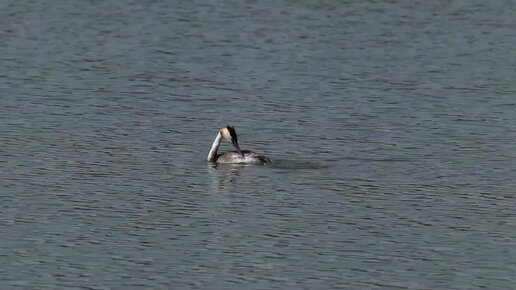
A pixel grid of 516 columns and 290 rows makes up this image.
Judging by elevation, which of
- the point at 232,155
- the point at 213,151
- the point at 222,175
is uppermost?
the point at 213,151

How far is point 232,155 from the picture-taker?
31578 millimetres

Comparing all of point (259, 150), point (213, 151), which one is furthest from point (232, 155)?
point (259, 150)

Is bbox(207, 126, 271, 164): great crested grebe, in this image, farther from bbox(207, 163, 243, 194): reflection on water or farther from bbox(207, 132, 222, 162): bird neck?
bbox(207, 163, 243, 194): reflection on water

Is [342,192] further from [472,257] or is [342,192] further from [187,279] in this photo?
[187,279]

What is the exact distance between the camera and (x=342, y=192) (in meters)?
28.3

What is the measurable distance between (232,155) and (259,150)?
1213 millimetres

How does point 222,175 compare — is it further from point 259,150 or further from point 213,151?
point 259,150

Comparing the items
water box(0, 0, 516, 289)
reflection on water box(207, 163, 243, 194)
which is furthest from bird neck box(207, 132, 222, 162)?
water box(0, 0, 516, 289)

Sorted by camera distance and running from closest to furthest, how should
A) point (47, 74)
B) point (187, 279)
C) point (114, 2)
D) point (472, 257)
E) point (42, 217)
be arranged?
point (187, 279) < point (472, 257) < point (42, 217) < point (47, 74) < point (114, 2)

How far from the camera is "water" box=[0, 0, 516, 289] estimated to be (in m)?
23.2

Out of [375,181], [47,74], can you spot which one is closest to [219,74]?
[47,74]

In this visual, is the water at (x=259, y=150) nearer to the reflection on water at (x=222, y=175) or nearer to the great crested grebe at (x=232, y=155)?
the reflection on water at (x=222, y=175)

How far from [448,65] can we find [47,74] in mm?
11578

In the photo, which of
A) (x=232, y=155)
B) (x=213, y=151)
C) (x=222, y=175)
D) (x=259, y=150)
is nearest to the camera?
(x=222, y=175)
